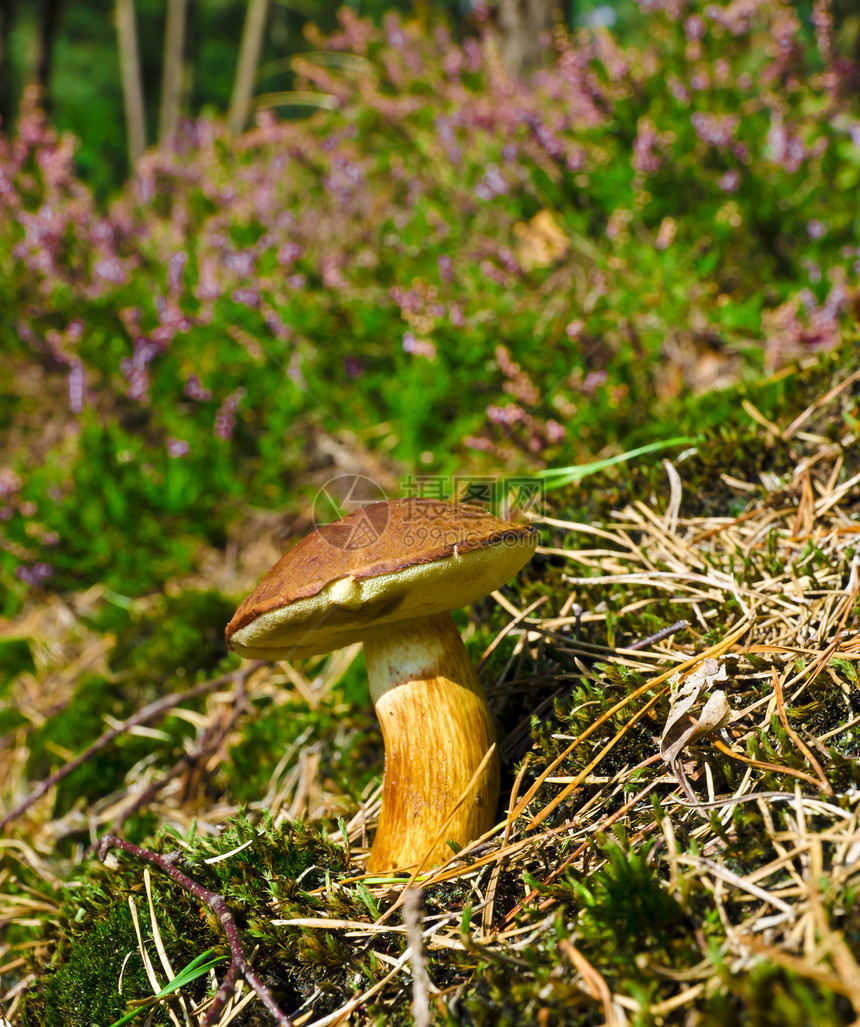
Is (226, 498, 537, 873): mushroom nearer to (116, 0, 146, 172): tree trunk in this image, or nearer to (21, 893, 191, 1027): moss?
(21, 893, 191, 1027): moss

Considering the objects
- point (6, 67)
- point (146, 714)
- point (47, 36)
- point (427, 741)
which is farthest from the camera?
point (47, 36)

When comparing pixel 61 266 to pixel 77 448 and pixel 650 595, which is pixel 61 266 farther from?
pixel 650 595

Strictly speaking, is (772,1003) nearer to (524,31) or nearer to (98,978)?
(98,978)

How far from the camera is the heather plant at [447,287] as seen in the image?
108 inches

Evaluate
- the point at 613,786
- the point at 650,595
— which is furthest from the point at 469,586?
the point at 650,595

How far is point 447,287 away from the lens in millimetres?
3209

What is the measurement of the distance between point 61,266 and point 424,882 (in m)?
3.81

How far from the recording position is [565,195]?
3299 mm

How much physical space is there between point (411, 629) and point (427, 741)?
0.77 feet

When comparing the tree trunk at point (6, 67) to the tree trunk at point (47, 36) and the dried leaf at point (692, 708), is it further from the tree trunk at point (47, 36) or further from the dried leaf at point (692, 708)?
the dried leaf at point (692, 708)

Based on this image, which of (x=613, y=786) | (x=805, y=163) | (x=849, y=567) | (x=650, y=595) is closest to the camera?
(x=613, y=786)

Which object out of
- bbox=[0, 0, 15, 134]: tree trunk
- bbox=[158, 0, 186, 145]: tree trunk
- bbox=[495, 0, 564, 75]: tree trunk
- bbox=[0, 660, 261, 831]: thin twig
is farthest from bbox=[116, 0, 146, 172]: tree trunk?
bbox=[0, 660, 261, 831]: thin twig

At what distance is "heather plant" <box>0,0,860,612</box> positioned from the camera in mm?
2754

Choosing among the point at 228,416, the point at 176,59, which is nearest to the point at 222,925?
the point at 228,416
